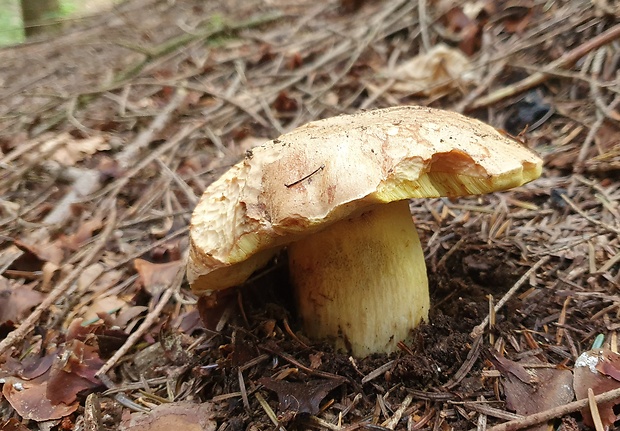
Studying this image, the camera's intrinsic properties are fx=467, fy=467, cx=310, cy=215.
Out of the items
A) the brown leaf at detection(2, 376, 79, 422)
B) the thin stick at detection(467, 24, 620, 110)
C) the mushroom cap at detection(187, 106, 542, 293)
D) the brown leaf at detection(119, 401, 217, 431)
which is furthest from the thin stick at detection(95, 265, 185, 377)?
the thin stick at detection(467, 24, 620, 110)

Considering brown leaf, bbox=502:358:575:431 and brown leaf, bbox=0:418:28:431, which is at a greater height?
brown leaf, bbox=502:358:575:431

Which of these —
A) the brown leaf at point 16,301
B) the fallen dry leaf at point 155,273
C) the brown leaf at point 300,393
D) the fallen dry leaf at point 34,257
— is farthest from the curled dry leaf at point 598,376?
the fallen dry leaf at point 34,257

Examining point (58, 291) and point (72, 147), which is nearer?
point (58, 291)

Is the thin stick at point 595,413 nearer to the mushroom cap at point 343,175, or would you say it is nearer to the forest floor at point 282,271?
the forest floor at point 282,271

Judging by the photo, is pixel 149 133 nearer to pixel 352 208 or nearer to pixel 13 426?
Answer: pixel 13 426

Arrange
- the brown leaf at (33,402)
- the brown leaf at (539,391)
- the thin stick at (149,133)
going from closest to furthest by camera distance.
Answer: the brown leaf at (539,391)
the brown leaf at (33,402)
the thin stick at (149,133)

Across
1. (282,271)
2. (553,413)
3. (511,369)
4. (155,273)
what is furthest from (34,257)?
(553,413)

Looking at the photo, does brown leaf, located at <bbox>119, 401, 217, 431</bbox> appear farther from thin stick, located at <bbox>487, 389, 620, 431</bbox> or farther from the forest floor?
thin stick, located at <bbox>487, 389, 620, 431</bbox>

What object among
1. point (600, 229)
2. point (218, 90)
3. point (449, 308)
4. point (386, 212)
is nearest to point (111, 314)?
point (386, 212)
